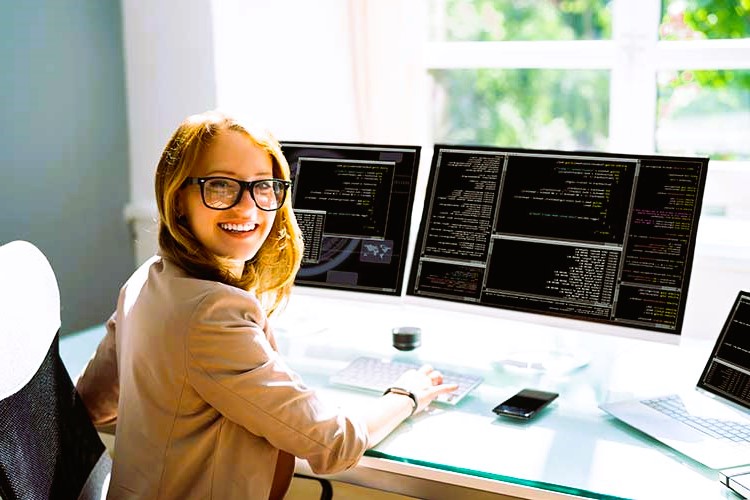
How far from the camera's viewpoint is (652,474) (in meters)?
1.33

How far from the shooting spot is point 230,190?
138cm

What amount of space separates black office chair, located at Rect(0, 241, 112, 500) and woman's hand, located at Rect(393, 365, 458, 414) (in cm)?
52

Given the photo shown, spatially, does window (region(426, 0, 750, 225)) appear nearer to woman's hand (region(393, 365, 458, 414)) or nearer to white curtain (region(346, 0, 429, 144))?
white curtain (region(346, 0, 429, 144))

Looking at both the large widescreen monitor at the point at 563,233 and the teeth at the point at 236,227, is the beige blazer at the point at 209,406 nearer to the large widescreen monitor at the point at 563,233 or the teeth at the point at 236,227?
the teeth at the point at 236,227

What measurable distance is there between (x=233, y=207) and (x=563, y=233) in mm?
690

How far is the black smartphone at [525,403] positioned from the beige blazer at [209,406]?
1.00 ft

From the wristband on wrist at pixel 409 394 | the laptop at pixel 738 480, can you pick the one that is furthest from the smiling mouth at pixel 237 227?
the laptop at pixel 738 480

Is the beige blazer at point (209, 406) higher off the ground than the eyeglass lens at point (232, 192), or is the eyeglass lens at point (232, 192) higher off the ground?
the eyeglass lens at point (232, 192)

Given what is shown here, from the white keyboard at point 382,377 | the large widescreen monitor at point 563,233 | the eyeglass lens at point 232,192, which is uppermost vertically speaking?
the eyeglass lens at point 232,192

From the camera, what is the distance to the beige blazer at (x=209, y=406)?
127 centimetres

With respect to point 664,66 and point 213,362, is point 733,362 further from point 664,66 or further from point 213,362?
point 664,66

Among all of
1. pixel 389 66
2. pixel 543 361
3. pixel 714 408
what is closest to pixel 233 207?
pixel 543 361

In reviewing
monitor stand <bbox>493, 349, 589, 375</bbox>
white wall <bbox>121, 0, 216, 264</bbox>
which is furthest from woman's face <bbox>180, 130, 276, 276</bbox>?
white wall <bbox>121, 0, 216, 264</bbox>

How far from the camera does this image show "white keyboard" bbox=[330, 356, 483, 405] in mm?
1662
